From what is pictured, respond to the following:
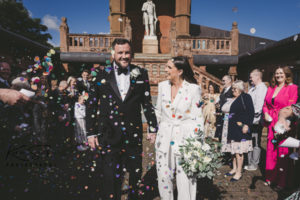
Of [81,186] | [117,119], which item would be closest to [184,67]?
[117,119]

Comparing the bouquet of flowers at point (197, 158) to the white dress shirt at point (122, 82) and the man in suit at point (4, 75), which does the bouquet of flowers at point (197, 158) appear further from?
the man in suit at point (4, 75)

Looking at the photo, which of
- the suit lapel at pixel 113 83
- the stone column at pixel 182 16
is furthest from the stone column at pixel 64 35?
the suit lapel at pixel 113 83

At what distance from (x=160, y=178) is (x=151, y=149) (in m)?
3.66

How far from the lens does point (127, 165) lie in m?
3.00

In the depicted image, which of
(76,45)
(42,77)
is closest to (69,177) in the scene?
(42,77)

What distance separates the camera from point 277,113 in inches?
161

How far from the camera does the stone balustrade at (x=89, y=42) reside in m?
14.1

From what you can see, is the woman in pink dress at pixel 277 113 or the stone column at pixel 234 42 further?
the stone column at pixel 234 42

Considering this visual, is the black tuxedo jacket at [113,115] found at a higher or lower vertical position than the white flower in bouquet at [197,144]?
higher

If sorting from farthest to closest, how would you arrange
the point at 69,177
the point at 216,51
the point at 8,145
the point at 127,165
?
the point at 216,51
the point at 69,177
the point at 127,165
the point at 8,145

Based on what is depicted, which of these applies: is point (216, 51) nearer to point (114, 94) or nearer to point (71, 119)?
point (71, 119)

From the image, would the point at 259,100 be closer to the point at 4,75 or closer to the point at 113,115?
the point at 113,115

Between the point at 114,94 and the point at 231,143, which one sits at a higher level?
the point at 114,94

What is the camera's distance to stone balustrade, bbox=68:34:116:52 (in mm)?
14078
